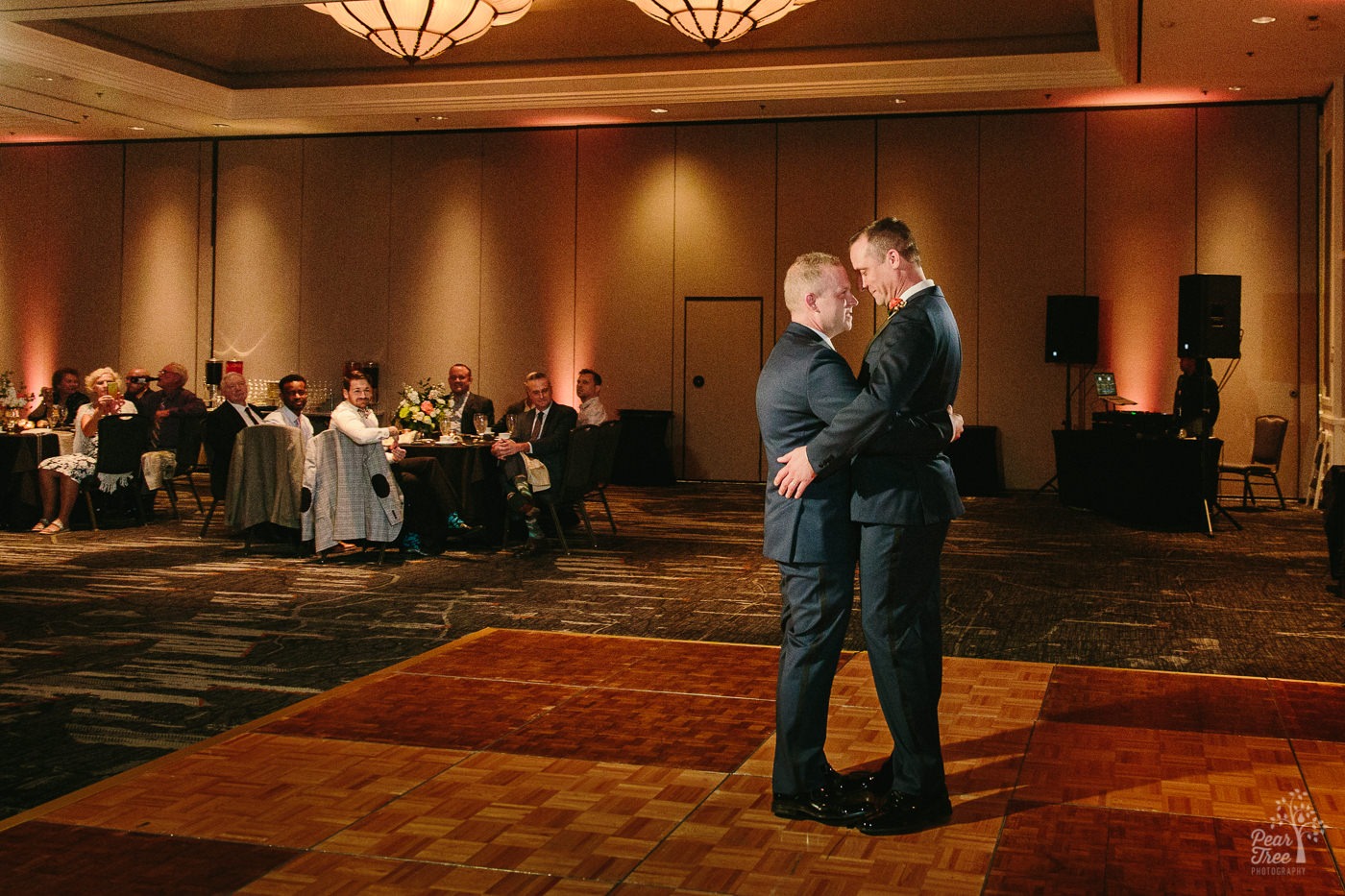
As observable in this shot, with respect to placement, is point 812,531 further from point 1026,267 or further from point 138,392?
point 1026,267

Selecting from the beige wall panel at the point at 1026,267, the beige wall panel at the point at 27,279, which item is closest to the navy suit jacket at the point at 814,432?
the beige wall panel at the point at 1026,267

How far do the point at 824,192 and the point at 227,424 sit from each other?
7.11 metres

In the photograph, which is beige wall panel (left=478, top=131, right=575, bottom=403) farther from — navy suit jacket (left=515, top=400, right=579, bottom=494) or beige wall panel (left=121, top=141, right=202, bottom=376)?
navy suit jacket (left=515, top=400, right=579, bottom=494)

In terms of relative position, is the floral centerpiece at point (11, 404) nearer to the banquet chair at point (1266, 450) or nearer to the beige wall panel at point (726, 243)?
the beige wall panel at point (726, 243)

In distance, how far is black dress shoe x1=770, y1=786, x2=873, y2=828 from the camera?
320 centimetres

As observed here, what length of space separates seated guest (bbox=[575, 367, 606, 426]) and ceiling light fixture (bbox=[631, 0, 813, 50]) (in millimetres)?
3072

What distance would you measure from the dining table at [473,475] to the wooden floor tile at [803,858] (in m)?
5.28

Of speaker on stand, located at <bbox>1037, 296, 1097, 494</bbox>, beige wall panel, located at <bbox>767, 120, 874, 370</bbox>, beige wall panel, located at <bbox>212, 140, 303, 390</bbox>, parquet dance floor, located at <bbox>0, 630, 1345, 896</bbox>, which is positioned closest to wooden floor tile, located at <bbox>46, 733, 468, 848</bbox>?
parquet dance floor, located at <bbox>0, 630, 1345, 896</bbox>

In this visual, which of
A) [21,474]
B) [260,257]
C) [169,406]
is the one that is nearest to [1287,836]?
[21,474]

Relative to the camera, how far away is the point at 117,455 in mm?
9430

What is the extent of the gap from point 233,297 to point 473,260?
122 inches

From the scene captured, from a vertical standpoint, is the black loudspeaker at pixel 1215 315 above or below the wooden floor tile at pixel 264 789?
above

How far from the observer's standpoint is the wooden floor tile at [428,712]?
4.07 meters

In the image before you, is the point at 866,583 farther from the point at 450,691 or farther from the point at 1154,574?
the point at 1154,574
